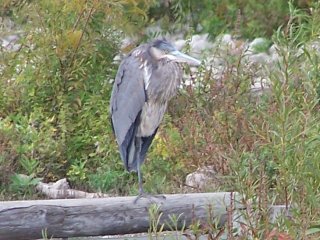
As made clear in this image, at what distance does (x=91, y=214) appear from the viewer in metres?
4.63

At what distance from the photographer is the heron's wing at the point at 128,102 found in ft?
17.9

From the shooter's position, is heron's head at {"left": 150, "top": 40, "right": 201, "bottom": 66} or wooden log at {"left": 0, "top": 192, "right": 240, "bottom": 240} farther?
heron's head at {"left": 150, "top": 40, "right": 201, "bottom": 66}

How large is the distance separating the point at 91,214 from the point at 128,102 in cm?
99

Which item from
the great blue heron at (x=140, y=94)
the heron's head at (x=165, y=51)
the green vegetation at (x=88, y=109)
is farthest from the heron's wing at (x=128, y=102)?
the green vegetation at (x=88, y=109)

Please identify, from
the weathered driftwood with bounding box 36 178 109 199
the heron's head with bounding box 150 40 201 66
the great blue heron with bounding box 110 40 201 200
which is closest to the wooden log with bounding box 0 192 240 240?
the great blue heron with bounding box 110 40 201 200

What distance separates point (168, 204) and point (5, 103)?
103 inches

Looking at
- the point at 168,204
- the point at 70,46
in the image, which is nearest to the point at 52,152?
the point at 70,46

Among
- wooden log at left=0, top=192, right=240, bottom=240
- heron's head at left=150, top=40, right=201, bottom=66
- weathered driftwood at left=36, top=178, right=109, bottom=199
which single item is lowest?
wooden log at left=0, top=192, right=240, bottom=240

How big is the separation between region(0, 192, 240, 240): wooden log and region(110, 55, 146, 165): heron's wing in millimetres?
699

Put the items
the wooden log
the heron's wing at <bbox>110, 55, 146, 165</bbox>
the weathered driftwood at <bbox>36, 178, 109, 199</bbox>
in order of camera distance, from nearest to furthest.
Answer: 1. the wooden log
2. the heron's wing at <bbox>110, 55, 146, 165</bbox>
3. the weathered driftwood at <bbox>36, 178, 109, 199</bbox>

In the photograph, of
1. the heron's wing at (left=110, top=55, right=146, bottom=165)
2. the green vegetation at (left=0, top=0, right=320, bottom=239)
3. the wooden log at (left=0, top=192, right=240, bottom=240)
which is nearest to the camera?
the wooden log at (left=0, top=192, right=240, bottom=240)

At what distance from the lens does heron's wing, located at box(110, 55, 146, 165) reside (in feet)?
17.9

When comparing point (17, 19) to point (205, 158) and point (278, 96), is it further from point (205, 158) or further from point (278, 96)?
point (278, 96)

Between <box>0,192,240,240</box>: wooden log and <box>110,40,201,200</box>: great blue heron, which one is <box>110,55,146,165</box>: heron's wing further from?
<box>0,192,240,240</box>: wooden log
